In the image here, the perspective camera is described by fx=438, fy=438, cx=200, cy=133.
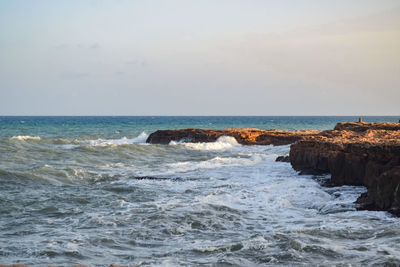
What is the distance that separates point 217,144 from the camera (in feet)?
98.0

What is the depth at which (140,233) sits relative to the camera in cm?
821

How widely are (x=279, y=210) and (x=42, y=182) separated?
8.43 metres

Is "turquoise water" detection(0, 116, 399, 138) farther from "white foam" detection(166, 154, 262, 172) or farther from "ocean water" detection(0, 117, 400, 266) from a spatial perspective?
"ocean water" detection(0, 117, 400, 266)

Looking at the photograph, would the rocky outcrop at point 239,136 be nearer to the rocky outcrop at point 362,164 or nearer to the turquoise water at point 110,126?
the rocky outcrop at point 362,164

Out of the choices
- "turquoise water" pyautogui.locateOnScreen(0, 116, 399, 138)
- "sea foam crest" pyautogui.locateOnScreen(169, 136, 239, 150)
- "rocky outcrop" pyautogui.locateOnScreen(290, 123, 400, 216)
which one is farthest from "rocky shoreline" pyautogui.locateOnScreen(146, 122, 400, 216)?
"turquoise water" pyautogui.locateOnScreen(0, 116, 399, 138)

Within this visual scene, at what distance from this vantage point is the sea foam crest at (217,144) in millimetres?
29547

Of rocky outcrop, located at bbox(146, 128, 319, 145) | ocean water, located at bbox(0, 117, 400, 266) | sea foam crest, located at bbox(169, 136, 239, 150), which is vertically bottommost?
ocean water, located at bbox(0, 117, 400, 266)

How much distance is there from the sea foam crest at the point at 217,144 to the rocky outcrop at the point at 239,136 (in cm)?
53

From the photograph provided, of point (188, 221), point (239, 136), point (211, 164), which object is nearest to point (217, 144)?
point (239, 136)

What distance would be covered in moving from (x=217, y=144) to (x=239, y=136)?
2.37 m

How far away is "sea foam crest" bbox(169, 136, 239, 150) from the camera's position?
29547 millimetres

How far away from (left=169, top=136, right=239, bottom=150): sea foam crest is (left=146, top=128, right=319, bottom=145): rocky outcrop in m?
0.53

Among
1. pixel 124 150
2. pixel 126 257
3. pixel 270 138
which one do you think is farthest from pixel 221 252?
pixel 270 138

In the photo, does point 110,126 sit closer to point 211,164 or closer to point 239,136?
point 239,136
